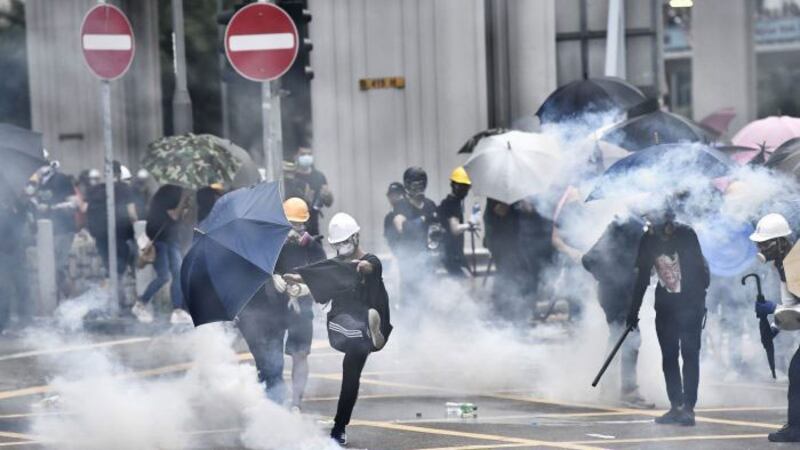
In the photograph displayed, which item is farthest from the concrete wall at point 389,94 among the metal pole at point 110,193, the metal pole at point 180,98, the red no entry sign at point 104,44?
the red no entry sign at point 104,44

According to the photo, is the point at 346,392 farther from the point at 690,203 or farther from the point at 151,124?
the point at 151,124

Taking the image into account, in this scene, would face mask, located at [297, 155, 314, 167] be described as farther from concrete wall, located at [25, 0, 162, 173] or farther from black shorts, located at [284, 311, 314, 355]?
black shorts, located at [284, 311, 314, 355]

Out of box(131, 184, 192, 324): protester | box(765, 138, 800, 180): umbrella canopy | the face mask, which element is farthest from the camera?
the face mask

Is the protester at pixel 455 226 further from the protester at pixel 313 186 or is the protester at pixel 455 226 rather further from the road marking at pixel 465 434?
the road marking at pixel 465 434

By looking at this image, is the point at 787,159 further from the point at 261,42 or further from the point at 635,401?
the point at 261,42

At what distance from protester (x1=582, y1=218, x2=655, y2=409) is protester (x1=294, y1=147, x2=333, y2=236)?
16.6 feet

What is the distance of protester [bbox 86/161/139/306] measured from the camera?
61.7ft

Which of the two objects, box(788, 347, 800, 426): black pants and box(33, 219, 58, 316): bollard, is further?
box(33, 219, 58, 316): bollard

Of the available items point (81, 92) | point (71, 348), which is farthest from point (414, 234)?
point (81, 92)

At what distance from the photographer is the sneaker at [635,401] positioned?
12.9 m

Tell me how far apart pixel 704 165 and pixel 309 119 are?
893 cm

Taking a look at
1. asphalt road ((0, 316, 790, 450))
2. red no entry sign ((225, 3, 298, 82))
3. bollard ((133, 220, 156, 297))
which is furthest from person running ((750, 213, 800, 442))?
Answer: bollard ((133, 220, 156, 297))

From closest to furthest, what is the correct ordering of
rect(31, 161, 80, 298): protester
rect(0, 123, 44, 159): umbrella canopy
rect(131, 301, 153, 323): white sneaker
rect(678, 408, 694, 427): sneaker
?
rect(678, 408, 694, 427): sneaker < rect(0, 123, 44, 159): umbrella canopy < rect(131, 301, 153, 323): white sneaker < rect(31, 161, 80, 298): protester

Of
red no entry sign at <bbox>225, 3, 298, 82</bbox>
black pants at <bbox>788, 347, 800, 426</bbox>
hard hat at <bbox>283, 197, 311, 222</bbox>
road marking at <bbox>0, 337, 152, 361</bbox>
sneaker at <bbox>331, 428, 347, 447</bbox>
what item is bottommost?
road marking at <bbox>0, 337, 152, 361</bbox>
